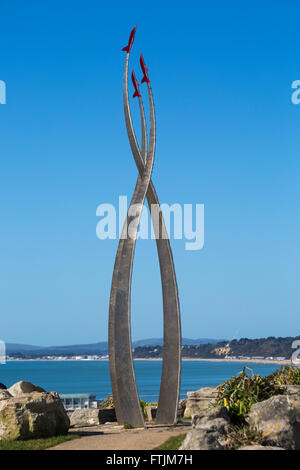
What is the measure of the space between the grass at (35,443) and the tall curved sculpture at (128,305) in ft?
8.68

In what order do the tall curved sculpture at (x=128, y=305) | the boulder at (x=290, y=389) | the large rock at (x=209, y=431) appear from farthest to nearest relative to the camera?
1. the tall curved sculpture at (x=128, y=305)
2. the boulder at (x=290, y=389)
3. the large rock at (x=209, y=431)

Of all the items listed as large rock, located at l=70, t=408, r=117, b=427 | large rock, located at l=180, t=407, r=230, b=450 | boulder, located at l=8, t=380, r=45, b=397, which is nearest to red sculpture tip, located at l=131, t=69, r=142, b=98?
boulder, located at l=8, t=380, r=45, b=397

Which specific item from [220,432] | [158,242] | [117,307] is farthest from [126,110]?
[220,432]

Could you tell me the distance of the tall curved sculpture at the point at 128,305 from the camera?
50.8 feet

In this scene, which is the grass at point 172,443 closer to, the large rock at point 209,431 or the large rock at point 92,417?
the large rock at point 209,431

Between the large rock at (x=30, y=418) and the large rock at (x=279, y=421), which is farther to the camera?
the large rock at (x=30, y=418)

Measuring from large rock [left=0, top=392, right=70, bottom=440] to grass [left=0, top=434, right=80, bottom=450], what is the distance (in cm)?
21

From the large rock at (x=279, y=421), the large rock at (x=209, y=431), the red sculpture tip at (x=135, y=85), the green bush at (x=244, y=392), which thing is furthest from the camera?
the red sculpture tip at (x=135, y=85)

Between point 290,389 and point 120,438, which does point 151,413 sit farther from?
point 290,389

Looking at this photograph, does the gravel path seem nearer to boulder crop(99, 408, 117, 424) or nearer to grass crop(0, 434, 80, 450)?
grass crop(0, 434, 80, 450)

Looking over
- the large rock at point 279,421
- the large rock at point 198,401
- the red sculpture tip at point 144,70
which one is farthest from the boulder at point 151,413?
the red sculpture tip at point 144,70

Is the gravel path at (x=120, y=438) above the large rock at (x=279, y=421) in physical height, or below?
below

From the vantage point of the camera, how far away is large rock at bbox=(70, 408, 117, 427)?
1686cm
